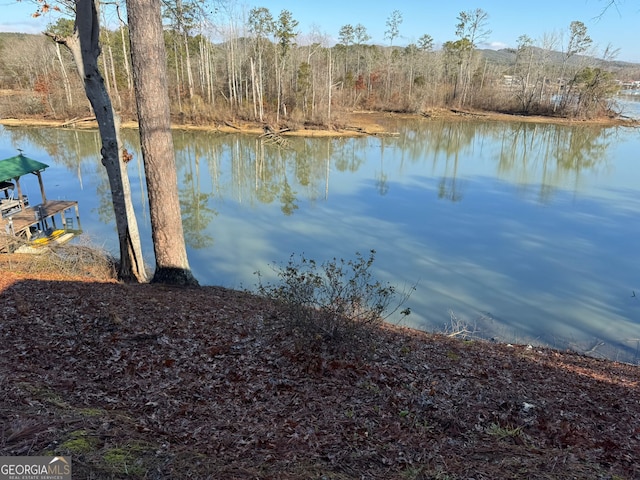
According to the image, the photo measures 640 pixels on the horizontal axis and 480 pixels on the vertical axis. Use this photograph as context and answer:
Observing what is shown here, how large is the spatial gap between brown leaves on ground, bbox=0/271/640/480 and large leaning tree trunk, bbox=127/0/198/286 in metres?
1.74

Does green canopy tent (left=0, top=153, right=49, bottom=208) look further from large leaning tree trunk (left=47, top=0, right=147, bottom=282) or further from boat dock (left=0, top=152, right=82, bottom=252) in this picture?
large leaning tree trunk (left=47, top=0, right=147, bottom=282)

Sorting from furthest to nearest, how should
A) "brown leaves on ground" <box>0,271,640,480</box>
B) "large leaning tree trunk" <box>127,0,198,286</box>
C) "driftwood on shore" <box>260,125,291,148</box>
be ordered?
"driftwood on shore" <box>260,125,291,148</box>, "large leaning tree trunk" <box>127,0,198,286</box>, "brown leaves on ground" <box>0,271,640,480</box>

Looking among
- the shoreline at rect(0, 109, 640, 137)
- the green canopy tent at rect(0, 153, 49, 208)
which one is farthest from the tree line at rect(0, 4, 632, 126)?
the green canopy tent at rect(0, 153, 49, 208)

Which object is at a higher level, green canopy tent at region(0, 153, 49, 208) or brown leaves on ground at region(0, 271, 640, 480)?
green canopy tent at region(0, 153, 49, 208)

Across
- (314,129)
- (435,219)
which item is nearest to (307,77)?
(314,129)

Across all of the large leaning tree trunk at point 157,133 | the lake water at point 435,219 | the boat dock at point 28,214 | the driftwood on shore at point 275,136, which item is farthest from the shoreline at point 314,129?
the large leaning tree trunk at point 157,133

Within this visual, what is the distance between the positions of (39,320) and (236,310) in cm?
231

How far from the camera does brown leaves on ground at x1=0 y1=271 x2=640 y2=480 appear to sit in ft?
8.75

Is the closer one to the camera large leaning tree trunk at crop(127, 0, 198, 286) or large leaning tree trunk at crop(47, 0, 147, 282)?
large leaning tree trunk at crop(127, 0, 198, 286)

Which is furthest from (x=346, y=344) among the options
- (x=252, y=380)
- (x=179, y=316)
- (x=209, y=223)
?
(x=209, y=223)

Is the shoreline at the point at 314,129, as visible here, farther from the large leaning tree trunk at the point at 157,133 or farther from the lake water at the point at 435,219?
the large leaning tree trunk at the point at 157,133

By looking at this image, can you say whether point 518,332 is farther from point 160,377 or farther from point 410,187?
point 410,187

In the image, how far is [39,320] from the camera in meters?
4.62

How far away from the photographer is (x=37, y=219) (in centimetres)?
1294
